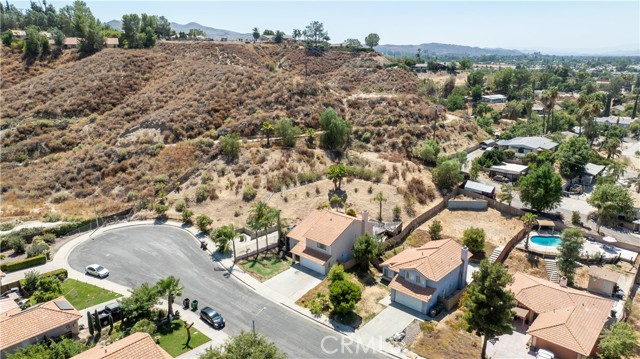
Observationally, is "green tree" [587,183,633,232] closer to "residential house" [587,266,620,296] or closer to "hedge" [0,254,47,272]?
"residential house" [587,266,620,296]

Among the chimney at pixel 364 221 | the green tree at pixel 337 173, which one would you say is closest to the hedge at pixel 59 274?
the chimney at pixel 364 221

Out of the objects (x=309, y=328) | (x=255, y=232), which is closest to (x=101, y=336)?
(x=309, y=328)

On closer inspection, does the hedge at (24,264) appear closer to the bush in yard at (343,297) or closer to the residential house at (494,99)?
the bush in yard at (343,297)

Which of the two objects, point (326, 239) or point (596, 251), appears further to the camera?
point (596, 251)

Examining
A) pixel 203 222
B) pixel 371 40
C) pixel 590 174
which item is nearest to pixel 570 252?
pixel 590 174

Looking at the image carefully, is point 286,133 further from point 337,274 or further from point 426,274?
point 426,274

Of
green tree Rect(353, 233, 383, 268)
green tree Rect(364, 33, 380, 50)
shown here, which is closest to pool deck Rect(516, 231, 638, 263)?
green tree Rect(353, 233, 383, 268)
